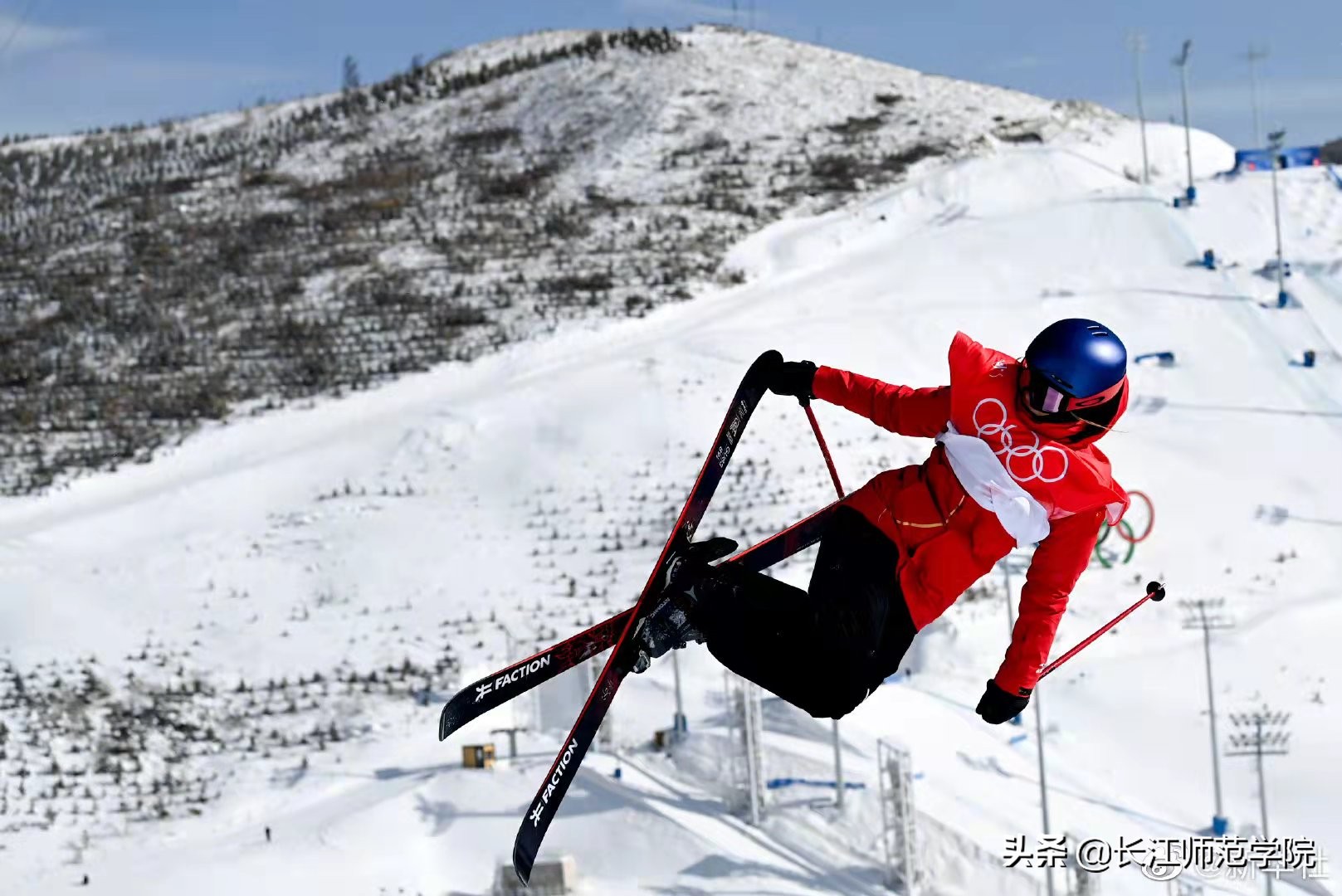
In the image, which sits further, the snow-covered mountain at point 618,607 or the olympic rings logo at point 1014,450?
the snow-covered mountain at point 618,607

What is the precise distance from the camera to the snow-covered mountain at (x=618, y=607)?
19.2m

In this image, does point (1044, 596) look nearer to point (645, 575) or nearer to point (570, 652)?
point (570, 652)

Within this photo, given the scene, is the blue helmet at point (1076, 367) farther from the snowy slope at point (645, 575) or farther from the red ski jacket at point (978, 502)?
the snowy slope at point (645, 575)

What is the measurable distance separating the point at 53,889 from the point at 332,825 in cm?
341

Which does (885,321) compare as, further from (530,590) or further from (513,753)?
(513,753)

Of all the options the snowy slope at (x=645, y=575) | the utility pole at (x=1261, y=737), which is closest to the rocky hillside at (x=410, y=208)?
the snowy slope at (x=645, y=575)

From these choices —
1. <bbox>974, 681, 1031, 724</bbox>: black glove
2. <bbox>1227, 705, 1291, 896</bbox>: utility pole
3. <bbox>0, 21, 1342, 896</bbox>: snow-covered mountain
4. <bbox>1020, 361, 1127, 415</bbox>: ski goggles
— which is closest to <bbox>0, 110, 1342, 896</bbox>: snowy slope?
<bbox>0, 21, 1342, 896</bbox>: snow-covered mountain


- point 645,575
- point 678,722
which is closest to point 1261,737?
point 678,722

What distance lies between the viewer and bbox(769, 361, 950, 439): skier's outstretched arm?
6469 mm

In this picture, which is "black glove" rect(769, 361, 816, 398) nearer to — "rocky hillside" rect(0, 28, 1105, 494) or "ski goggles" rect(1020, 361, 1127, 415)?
"ski goggles" rect(1020, 361, 1127, 415)

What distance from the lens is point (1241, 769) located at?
22.3 metres

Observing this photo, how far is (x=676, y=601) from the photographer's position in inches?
267

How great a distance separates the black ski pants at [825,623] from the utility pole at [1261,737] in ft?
50.0

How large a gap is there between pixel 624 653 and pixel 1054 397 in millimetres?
2185
